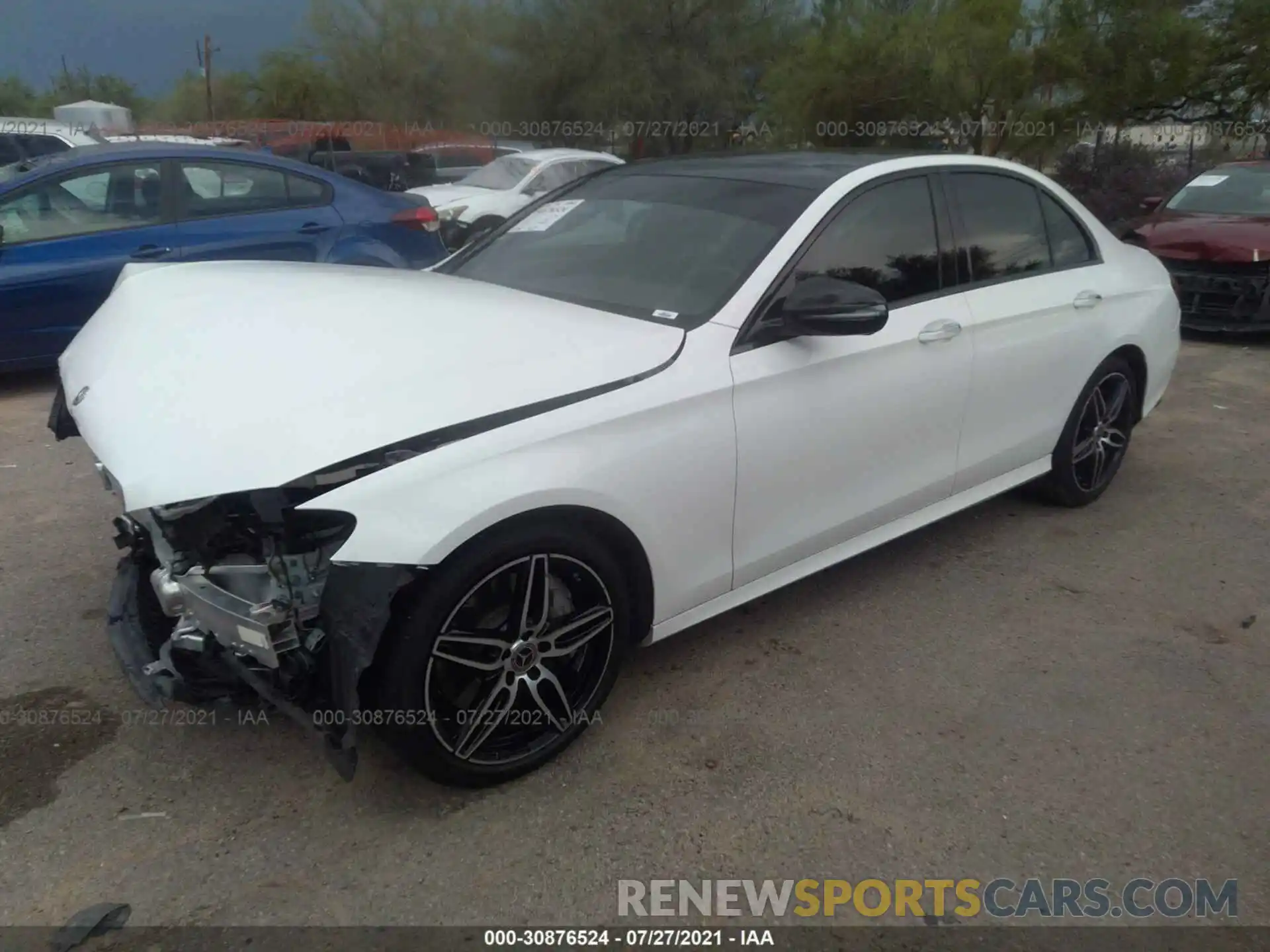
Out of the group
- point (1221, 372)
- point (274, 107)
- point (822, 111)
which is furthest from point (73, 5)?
point (1221, 372)

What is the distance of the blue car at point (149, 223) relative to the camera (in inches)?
228

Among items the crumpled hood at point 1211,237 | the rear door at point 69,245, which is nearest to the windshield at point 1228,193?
the crumpled hood at point 1211,237

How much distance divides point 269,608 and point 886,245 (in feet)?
7.80

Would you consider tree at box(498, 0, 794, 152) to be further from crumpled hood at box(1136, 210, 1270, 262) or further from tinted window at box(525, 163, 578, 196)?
crumpled hood at box(1136, 210, 1270, 262)

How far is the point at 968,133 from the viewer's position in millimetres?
16781

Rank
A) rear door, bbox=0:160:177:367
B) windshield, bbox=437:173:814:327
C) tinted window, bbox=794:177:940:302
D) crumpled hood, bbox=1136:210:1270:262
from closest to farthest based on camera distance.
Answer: windshield, bbox=437:173:814:327, tinted window, bbox=794:177:940:302, rear door, bbox=0:160:177:367, crumpled hood, bbox=1136:210:1270:262

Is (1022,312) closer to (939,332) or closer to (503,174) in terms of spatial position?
(939,332)

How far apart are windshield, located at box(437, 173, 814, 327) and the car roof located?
0.05 metres

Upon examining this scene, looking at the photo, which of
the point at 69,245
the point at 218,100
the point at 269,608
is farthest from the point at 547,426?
the point at 218,100

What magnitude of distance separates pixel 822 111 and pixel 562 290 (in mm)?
15826

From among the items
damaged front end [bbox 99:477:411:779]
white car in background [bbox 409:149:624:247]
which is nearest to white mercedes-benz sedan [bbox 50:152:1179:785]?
damaged front end [bbox 99:477:411:779]

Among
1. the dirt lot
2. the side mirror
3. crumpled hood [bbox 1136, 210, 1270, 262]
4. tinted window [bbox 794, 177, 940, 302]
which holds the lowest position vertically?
the dirt lot

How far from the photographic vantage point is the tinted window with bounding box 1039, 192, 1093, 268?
4.27 meters

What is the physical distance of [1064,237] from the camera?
434cm
